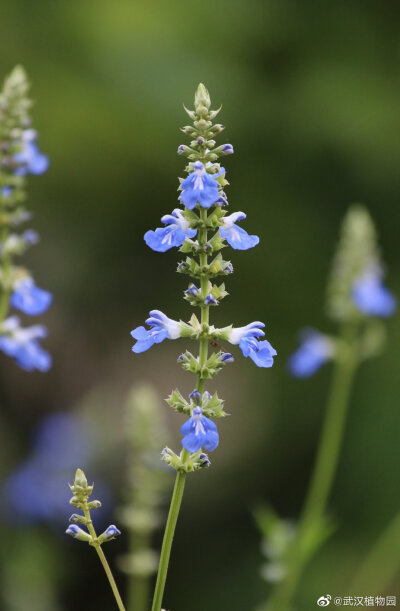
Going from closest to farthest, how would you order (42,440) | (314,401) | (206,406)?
(206,406) → (42,440) → (314,401)

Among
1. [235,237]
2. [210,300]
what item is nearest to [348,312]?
[235,237]

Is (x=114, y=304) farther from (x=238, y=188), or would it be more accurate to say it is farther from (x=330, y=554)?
(x=330, y=554)

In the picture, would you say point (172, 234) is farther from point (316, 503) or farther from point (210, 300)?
point (316, 503)

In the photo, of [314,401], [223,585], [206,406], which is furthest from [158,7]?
[206,406]

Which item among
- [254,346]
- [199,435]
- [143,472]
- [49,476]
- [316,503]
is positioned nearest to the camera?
[199,435]

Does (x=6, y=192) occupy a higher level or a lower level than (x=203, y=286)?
higher

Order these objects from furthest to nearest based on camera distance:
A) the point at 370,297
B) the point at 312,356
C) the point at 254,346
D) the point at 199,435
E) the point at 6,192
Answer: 1. the point at 312,356
2. the point at 370,297
3. the point at 6,192
4. the point at 254,346
5. the point at 199,435
